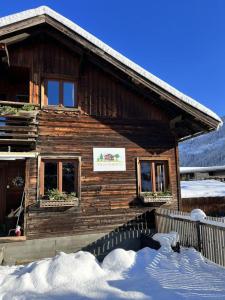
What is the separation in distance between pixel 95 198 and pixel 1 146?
13.3 ft

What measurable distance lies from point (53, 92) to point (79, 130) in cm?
185

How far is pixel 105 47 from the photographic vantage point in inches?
432

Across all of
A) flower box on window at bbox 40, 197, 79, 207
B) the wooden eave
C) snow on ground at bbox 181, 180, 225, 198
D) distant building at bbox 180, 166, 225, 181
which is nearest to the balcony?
flower box on window at bbox 40, 197, 79, 207

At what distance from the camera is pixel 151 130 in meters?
12.6

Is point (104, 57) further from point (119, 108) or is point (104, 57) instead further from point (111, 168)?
point (111, 168)

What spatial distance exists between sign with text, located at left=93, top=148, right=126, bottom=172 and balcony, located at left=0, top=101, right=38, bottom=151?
2.52 m

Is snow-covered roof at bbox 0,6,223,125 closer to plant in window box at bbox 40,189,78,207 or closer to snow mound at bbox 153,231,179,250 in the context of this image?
snow mound at bbox 153,231,179,250

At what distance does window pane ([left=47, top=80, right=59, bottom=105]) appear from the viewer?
1136 centimetres

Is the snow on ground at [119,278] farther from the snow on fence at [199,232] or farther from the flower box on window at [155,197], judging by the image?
the flower box on window at [155,197]

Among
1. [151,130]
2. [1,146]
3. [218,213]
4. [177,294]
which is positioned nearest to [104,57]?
[151,130]

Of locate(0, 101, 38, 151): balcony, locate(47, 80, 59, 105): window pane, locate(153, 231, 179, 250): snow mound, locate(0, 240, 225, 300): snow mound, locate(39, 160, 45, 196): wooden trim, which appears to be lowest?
locate(0, 240, 225, 300): snow mound

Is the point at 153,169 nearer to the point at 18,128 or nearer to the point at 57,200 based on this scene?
the point at 57,200

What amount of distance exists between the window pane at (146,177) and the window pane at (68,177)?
→ 3008mm

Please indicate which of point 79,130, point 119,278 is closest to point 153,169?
point 79,130
